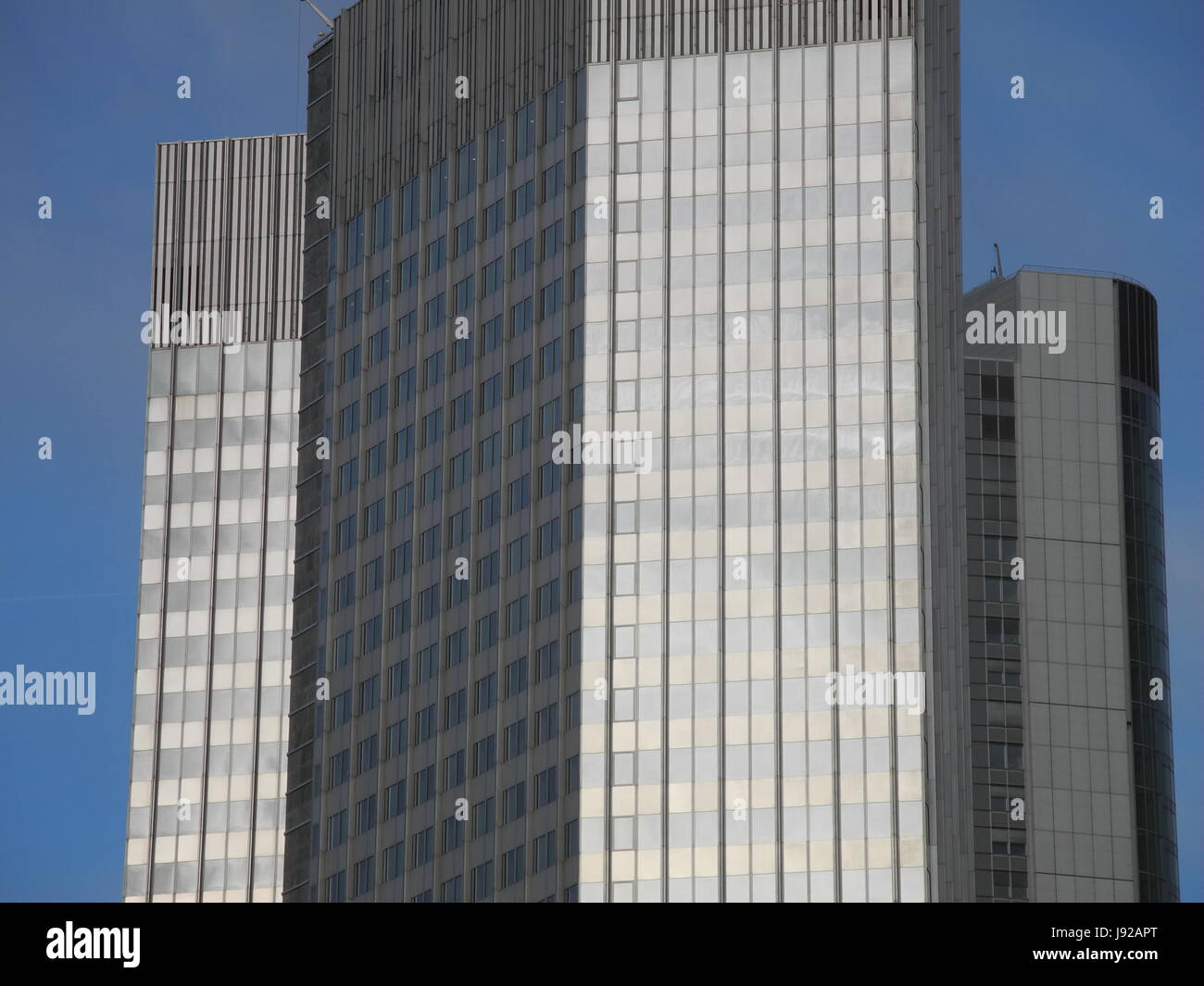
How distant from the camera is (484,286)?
154 metres

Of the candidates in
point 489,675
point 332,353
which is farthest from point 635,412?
point 332,353

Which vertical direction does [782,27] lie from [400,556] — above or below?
above

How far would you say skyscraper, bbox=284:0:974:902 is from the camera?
13388 cm

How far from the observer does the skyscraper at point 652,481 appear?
133875 millimetres

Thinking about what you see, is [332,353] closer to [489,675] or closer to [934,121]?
[489,675]

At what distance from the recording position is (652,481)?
14100 centimetres
